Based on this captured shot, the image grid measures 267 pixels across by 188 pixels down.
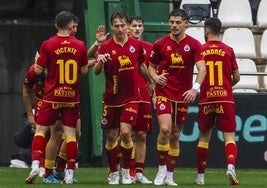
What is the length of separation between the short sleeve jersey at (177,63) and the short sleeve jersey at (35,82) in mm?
1781

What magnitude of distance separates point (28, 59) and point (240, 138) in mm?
4976

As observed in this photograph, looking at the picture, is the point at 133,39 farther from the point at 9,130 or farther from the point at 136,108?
the point at 9,130

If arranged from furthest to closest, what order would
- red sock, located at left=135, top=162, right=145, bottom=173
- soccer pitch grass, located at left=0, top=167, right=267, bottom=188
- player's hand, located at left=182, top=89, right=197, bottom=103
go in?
red sock, located at left=135, top=162, right=145, bottom=173 → soccer pitch grass, located at left=0, top=167, right=267, bottom=188 → player's hand, located at left=182, top=89, right=197, bottom=103

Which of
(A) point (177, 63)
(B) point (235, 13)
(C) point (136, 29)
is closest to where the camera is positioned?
(A) point (177, 63)

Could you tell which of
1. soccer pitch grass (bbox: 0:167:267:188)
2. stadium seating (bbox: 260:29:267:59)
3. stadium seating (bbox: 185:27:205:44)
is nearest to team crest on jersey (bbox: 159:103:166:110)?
soccer pitch grass (bbox: 0:167:267:188)

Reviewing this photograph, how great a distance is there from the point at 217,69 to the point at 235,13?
725 cm

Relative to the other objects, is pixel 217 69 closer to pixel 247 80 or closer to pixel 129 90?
pixel 129 90

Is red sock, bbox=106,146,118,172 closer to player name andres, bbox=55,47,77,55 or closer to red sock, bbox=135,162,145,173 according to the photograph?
red sock, bbox=135,162,145,173

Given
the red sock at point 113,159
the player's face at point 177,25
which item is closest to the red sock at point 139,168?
the red sock at point 113,159

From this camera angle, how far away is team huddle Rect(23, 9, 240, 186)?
52.4 feet

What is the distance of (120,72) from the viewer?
16.4 metres

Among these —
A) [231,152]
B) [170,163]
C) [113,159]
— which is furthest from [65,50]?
[231,152]

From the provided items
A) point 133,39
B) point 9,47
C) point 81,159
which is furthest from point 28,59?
point 133,39

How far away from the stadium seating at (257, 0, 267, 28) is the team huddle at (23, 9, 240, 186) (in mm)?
A: 7028
